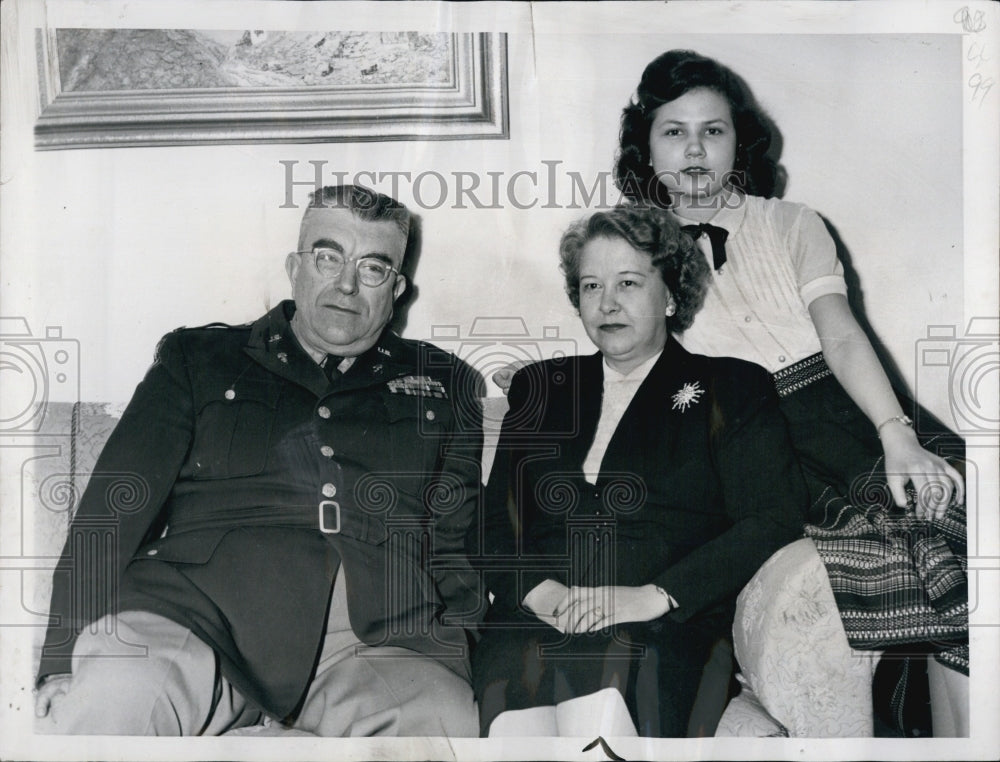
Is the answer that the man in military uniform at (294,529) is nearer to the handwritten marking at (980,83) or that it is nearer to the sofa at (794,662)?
the sofa at (794,662)

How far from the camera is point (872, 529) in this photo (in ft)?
7.22

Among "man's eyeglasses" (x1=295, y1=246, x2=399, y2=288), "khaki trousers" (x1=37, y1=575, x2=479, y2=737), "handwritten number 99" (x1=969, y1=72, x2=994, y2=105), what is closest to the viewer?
"khaki trousers" (x1=37, y1=575, x2=479, y2=737)

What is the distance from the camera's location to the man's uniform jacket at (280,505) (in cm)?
214

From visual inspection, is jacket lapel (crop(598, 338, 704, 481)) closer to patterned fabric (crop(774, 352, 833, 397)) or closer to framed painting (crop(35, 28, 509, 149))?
patterned fabric (crop(774, 352, 833, 397))

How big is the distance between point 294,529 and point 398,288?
588 millimetres

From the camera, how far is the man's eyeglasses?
2209 mm

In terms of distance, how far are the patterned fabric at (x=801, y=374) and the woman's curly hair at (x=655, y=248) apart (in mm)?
247

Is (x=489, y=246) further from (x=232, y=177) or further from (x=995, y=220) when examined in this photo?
(x=995, y=220)

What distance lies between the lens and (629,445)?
221cm

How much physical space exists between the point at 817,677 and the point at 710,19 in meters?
1.52

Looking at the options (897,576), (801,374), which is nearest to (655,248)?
(801,374)

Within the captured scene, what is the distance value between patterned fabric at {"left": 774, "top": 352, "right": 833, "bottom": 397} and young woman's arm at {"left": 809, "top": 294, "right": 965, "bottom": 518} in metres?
0.02

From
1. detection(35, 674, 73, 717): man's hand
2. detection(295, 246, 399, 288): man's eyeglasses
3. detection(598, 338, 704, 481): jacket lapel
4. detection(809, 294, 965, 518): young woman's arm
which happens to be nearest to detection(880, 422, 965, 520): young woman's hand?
detection(809, 294, 965, 518): young woman's arm

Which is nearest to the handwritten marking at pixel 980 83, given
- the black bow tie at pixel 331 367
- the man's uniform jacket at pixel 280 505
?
the man's uniform jacket at pixel 280 505
